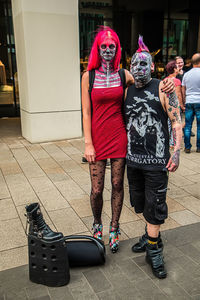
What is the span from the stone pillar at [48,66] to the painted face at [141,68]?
492 cm

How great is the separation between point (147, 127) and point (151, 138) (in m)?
0.10

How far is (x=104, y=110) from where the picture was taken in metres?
2.57

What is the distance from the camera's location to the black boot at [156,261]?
2.43 m

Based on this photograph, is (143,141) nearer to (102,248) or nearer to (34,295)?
(102,248)

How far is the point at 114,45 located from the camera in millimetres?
2549

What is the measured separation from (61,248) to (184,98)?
4.85 meters

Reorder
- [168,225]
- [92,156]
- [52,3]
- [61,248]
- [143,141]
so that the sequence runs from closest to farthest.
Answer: [61,248] → [143,141] → [92,156] → [168,225] → [52,3]

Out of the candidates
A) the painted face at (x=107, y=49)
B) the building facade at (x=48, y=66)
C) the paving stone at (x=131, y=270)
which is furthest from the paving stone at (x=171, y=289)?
the building facade at (x=48, y=66)

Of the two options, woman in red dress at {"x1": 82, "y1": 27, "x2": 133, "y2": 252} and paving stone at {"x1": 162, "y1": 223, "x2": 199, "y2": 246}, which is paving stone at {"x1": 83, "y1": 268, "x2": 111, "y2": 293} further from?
paving stone at {"x1": 162, "y1": 223, "x2": 199, "y2": 246}

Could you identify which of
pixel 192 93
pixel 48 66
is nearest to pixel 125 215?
Result: pixel 192 93

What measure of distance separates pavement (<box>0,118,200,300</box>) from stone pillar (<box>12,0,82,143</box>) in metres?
1.30

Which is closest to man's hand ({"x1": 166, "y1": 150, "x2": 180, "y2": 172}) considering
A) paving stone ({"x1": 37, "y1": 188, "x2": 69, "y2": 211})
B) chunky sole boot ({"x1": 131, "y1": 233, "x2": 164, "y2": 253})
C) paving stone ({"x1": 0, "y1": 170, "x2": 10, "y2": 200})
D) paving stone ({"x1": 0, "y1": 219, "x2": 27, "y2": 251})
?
chunky sole boot ({"x1": 131, "y1": 233, "x2": 164, "y2": 253})

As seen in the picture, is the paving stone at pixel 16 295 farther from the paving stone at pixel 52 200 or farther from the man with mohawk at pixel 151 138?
the paving stone at pixel 52 200

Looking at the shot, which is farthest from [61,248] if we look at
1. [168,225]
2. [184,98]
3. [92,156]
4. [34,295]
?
[184,98]
